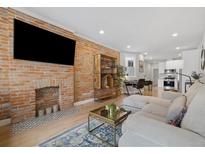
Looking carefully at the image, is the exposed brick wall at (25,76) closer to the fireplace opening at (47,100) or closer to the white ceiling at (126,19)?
the fireplace opening at (47,100)

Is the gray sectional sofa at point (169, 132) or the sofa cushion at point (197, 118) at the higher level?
the sofa cushion at point (197, 118)

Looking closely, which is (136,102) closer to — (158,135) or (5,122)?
(158,135)

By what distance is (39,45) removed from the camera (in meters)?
2.79

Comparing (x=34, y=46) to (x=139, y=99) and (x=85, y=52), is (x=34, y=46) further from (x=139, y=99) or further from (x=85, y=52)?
(x=139, y=99)

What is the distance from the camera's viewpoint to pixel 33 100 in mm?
2855

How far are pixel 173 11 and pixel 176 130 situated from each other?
8.04 ft

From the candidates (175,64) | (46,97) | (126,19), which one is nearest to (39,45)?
(46,97)

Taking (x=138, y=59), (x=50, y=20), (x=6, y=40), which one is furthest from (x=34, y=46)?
(x=138, y=59)

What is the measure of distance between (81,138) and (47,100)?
A: 69.9 inches

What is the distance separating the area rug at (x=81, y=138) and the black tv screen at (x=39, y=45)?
1.72m

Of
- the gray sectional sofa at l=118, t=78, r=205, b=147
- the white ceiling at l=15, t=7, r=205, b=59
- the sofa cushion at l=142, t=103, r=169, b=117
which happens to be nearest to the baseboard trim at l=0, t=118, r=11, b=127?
the white ceiling at l=15, t=7, r=205, b=59

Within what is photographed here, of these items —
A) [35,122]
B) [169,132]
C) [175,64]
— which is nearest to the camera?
[169,132]

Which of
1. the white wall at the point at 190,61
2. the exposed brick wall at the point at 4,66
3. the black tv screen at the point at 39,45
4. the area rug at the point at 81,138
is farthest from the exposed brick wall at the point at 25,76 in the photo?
the white wall at the point at 190,61

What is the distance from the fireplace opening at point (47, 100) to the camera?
123 inches
